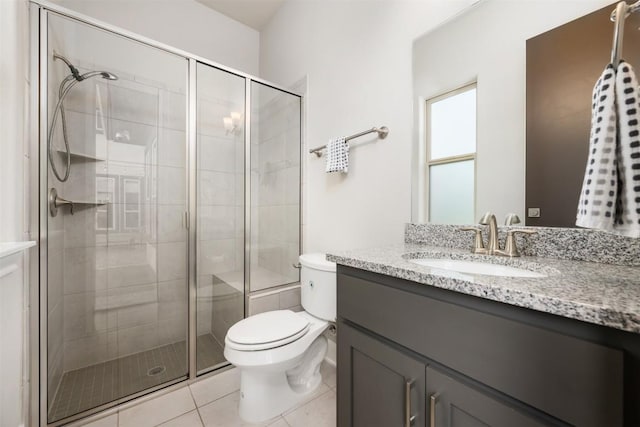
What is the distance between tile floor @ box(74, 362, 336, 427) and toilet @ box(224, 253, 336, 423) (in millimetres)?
52

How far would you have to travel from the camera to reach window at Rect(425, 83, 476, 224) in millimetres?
1081

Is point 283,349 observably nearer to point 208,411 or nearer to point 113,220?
point 208,411

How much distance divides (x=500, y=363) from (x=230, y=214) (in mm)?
1720

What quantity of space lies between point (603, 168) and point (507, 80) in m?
0.65

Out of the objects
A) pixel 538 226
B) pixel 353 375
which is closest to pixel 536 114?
pixel 538 226

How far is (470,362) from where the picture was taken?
571 millimetres

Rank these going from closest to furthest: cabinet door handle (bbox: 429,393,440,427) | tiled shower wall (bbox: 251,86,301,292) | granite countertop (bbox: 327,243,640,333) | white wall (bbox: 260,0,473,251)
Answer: granite countertop (bbox: 327,243,640,333) < cabinet door handle (bbox: 429,393,440,427) < white wall (bbox: 260,0,473,251) < tiled shower wall (bbox: 251,86,301,292)

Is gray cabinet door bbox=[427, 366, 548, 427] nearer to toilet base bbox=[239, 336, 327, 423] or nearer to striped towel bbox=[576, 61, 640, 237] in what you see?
striped towel bbox=[576, 61, 640, 237]

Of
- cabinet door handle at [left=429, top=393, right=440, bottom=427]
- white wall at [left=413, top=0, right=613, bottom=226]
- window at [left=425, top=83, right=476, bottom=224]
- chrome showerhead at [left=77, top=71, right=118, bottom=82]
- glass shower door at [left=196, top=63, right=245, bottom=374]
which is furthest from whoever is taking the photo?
glass shower door at [left=196, top=63, right=245, bottom=374]

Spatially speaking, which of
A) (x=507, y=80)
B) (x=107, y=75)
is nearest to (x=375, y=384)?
(x=507, y=80)

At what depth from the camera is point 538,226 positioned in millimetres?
906

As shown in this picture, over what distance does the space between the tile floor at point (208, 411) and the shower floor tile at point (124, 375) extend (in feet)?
0.40

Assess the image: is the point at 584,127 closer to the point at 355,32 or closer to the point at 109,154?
the point at 355,32

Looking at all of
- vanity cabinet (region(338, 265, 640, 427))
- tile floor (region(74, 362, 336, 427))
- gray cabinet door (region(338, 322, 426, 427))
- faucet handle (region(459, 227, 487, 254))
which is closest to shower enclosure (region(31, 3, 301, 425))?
tile floor (region(74, 362, 336, 427))
